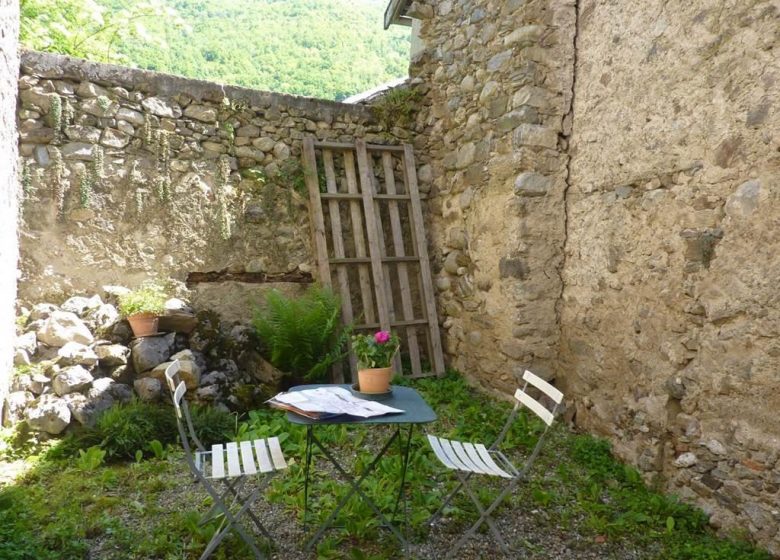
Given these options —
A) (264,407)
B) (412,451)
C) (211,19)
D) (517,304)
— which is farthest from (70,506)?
(211,19)

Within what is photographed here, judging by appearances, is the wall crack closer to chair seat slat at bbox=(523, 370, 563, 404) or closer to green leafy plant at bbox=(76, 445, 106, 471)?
chair seat slat at bbox=(523, 370, 563, 404)

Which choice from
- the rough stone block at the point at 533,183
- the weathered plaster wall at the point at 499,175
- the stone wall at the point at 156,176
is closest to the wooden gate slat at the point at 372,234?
the stone wall at the point at 156,176

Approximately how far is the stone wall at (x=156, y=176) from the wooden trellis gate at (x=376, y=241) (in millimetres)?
234

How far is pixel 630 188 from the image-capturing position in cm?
348

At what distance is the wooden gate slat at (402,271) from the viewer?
Answer: 17.4 feet

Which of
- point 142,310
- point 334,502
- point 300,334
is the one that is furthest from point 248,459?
point 142,310

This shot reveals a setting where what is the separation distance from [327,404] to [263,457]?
0.44m

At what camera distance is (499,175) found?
444cm

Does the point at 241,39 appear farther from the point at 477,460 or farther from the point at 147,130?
the point at 477,460

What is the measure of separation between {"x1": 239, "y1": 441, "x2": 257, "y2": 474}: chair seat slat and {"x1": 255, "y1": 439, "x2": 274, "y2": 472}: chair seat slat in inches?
1.1

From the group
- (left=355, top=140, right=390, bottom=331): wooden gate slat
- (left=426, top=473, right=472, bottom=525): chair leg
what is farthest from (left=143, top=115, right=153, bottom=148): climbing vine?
(left=426, top=473, right=472, bottom=525): chair leg

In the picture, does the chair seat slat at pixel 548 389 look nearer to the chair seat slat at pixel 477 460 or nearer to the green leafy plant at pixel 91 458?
the chair seat slat at pixel 477 460

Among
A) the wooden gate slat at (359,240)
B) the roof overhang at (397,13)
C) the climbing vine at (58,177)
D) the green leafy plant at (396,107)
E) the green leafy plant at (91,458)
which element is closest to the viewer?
the green leafy plant at (91,458)

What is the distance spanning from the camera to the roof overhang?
582cm
